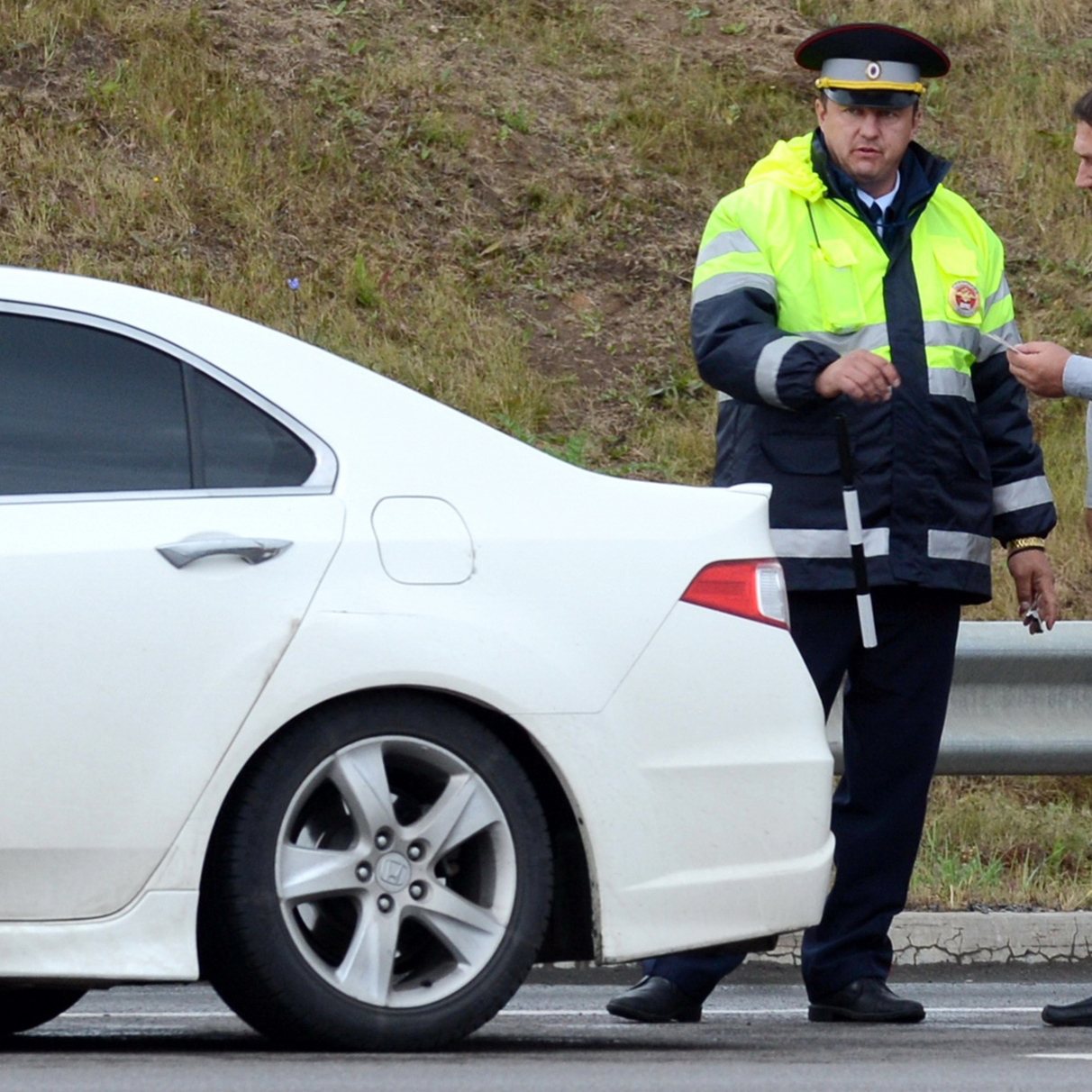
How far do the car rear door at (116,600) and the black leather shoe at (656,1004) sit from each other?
5.36 ft

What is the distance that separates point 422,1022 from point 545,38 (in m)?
10.9

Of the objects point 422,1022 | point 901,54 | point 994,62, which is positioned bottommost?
point 422,1022

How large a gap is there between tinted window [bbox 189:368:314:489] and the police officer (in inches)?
50.8

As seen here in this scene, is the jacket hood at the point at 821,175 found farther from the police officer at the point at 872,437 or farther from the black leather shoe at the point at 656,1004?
the black leather shoe at the point at 656,1004

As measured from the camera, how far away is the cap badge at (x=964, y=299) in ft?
18.2

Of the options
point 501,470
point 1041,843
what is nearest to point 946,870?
point 1041,843

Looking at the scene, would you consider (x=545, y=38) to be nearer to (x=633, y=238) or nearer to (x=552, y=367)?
(x=633, y=238)

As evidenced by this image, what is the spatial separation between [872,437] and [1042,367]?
42cm

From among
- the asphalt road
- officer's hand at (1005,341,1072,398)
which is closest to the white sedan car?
the asphalt road

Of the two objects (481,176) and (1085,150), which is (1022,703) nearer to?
(1085,150)

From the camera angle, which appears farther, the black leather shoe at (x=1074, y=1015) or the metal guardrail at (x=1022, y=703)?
the metal guardrail at (x=1022, y=703)

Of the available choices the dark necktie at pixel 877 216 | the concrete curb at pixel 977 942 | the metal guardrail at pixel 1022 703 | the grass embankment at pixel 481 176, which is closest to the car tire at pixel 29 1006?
the concrete curb at pixel 977 942

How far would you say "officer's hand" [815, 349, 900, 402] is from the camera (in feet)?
17.0

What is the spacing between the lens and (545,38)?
14.5m
